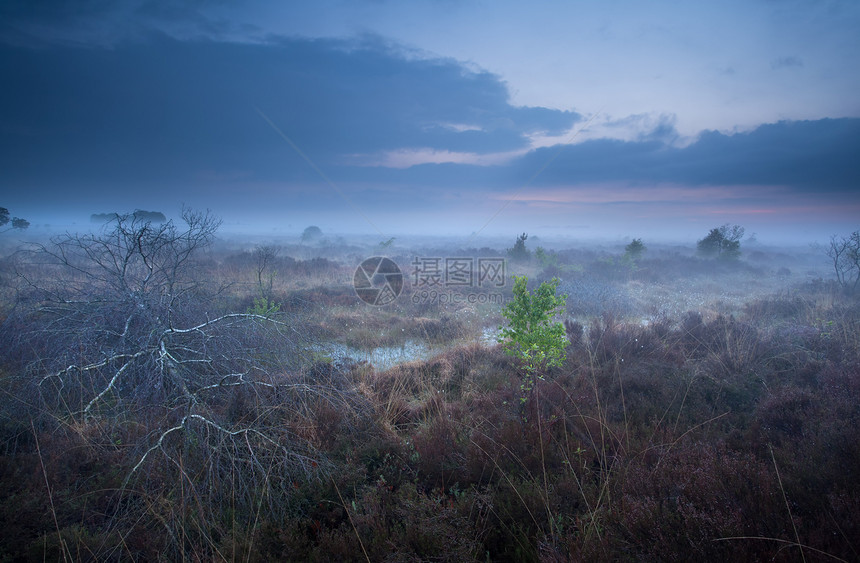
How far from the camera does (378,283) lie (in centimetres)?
1479

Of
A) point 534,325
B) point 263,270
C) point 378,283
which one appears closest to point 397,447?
point 534,325

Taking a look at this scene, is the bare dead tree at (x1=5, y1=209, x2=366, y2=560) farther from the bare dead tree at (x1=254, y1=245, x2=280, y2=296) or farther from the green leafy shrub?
the bare dead tree at (x1=254, y1=245, x2=280, y2=296)

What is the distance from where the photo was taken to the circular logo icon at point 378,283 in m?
13.0

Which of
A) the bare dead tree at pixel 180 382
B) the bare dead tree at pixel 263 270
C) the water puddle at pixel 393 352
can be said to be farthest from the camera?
the bare dead tree at pixel 263 270

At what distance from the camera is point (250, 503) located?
2654mm

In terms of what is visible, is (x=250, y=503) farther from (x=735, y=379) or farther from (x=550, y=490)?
(x=735, y=379)

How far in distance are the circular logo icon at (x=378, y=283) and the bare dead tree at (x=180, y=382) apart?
26.2 ft

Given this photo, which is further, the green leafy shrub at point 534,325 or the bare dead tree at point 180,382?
the green leafy shrub at point 534,325

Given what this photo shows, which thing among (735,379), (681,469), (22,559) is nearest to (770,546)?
(681,469)

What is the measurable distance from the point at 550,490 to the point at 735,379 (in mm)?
4602

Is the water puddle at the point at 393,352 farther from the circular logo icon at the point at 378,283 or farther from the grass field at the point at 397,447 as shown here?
the circular logo icon at the point at 378,283

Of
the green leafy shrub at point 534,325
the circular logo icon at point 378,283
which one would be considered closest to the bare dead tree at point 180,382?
the green leafy shrub at point 534,325

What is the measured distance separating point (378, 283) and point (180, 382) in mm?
11453

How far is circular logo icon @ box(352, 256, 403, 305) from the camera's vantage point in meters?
13.0
